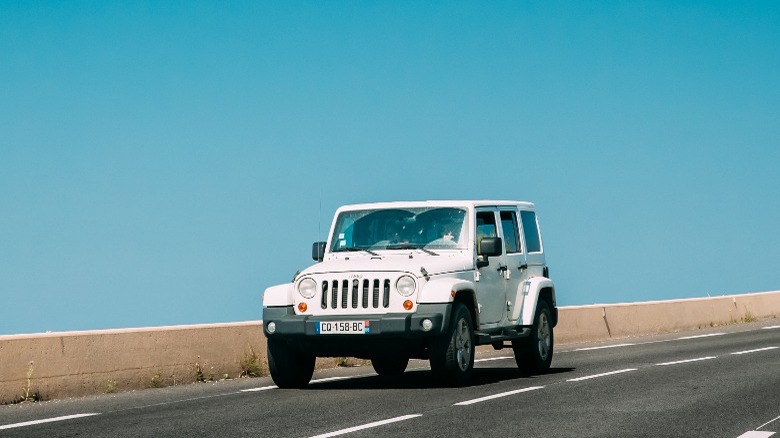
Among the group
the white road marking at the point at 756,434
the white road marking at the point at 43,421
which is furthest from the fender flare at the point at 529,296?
the white road marking at the point at 756,434

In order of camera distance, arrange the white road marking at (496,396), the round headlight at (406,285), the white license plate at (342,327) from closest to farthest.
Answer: the white road marking at (496,396)
the white license plate at (342,327)
the round headlight at (406,285)

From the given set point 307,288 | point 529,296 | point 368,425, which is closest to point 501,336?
point 529,296

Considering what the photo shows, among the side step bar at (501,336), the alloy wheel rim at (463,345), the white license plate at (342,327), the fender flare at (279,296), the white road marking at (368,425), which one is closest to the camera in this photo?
the white road marking at (368,425)

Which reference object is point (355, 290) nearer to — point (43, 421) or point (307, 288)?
point (307, 288)

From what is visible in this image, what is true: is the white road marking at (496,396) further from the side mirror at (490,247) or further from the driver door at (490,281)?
the side mirror at (490,247)

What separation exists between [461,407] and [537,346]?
17.0 feet

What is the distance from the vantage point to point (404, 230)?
16.2 meters

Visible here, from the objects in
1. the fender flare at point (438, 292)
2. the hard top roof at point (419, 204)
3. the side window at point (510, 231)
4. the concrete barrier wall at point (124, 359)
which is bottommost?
the concrete barrier wall at point (124, 359)

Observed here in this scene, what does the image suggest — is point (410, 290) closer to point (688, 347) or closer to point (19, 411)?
point (19, 411)

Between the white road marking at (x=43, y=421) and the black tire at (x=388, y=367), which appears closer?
the white road marking at (x=43, y=421)

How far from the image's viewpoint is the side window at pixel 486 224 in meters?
16.5

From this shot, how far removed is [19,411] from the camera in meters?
13.4

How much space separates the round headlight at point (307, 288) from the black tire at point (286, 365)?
601 mm

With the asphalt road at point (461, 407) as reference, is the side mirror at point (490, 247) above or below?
above
